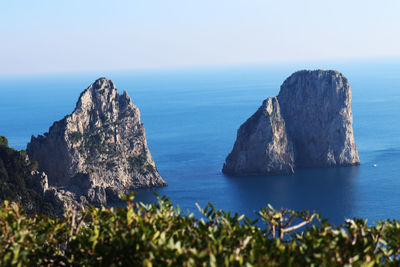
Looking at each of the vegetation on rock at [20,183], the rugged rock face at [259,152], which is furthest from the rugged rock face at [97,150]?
the rugged rock face at [259,152]

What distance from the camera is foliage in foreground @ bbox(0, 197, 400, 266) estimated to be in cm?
1430

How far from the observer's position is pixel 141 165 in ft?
355

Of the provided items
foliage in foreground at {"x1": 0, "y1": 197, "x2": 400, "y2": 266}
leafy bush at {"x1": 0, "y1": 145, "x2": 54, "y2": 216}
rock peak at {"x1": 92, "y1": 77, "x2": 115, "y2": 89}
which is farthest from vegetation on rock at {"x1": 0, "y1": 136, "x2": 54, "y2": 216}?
foliage in foreground at {"x1": 0, "y1": 197, "x2": 400, "y2": 266}

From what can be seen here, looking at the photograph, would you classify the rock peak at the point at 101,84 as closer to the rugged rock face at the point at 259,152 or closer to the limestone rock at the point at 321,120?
the rugged rock face at the point at 259,152

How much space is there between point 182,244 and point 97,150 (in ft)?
296

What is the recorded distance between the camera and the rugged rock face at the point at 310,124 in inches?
4803

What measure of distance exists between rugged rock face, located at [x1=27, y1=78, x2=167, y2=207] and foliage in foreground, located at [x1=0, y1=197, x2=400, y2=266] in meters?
75.2

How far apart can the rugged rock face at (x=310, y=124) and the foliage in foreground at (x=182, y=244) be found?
10311 cm

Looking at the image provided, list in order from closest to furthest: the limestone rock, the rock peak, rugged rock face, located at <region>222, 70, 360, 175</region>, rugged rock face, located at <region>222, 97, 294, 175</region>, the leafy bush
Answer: the leafy bush
the rock peak
rugged rock face, located at <region>222, 97, 294, 175</region>
rugged rock face, located at <region>222, 70, 360, 175</region>
the limestone rock

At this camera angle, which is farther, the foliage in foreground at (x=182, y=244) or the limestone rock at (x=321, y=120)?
the limestone rock at (x=321, y=120)

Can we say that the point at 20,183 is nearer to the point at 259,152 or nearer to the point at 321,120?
the point at 259,152

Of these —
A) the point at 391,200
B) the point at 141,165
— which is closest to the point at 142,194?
the point at 141,165

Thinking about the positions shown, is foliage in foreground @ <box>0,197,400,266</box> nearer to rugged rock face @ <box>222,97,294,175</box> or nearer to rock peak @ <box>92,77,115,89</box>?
rock peak @ <box>92,77,115,89</box>

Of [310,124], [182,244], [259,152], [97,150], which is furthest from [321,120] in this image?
[182,244]
